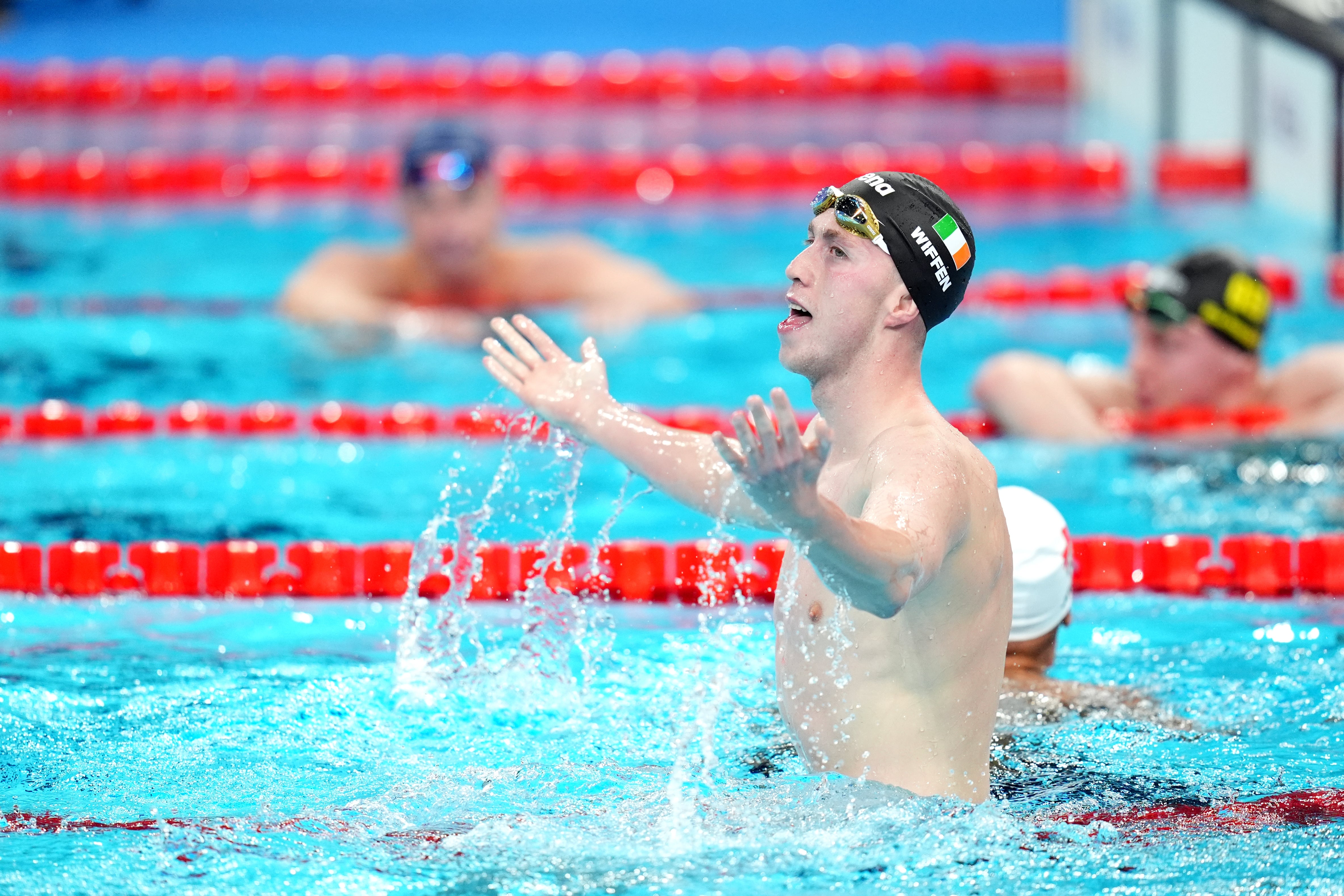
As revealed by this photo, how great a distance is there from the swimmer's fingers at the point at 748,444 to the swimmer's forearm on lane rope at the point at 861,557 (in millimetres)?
90

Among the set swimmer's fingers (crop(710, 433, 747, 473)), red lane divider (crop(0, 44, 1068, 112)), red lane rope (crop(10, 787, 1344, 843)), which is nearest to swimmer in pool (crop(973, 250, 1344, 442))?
red lane rope (crop(10, 787, 1344, 843))

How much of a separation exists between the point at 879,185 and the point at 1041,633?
0.98 metres

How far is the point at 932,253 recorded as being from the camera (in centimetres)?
254

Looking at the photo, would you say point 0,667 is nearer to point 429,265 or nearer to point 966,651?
point 966,651

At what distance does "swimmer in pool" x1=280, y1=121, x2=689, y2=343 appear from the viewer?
602 cm

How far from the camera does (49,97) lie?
9367 mm

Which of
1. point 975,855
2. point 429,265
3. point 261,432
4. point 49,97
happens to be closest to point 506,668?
point 975,855

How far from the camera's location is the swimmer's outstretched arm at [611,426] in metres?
2.67

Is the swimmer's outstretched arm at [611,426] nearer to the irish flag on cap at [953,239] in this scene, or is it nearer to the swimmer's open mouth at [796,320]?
the swimmer's open mouth at [796,320]

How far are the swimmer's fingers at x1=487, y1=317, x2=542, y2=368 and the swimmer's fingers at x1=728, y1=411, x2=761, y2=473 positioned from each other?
2.11ft

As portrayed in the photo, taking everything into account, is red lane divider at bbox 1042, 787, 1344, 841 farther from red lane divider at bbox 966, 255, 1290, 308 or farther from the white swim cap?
red lane divider at bbox 966, 255, 1290, 308

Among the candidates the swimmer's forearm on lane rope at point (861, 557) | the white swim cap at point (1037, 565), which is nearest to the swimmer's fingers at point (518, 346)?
the swimmer's forearm on lane rope at point (861, 557)

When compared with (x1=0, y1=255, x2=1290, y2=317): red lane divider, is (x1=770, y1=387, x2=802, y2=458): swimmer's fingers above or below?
below

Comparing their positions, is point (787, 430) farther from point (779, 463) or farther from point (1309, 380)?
point (1309, 380)
